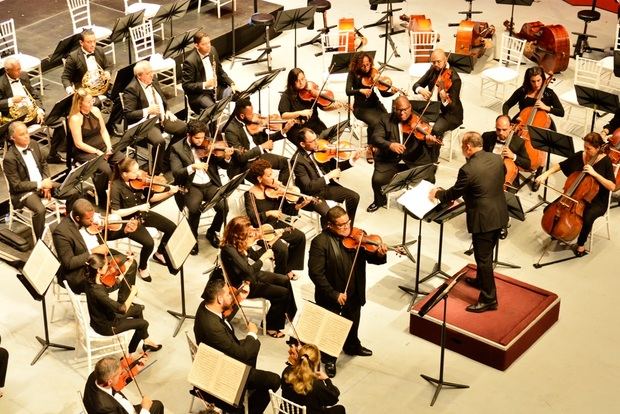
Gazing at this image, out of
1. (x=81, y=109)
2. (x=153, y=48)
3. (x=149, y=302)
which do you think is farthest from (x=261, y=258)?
(x=153, y=48)

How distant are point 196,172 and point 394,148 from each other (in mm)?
2002

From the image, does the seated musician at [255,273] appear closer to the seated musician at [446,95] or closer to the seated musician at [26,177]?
the seated musician at [26,177]

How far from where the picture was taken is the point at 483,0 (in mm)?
16375

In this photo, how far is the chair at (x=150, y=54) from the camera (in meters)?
13.0

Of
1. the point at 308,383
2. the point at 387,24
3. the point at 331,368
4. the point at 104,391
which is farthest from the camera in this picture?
the point at 387,24

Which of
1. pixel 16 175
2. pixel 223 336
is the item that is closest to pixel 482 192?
pixel 223 336

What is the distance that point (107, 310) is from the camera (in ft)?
28.7

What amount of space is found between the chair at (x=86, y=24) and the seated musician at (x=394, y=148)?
380 cm

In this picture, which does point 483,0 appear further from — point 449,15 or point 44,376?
point 44,376

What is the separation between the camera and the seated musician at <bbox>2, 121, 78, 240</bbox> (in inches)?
406

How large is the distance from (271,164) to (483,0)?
6.64 meters

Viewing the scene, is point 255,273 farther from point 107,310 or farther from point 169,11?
point 169,11

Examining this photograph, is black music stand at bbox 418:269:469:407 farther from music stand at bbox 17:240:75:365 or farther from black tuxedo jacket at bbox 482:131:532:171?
music stand at bbox 17:240:75:365

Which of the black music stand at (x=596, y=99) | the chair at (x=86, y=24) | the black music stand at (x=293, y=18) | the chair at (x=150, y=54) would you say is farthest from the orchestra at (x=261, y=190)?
the chair at (x=86, y=24)
